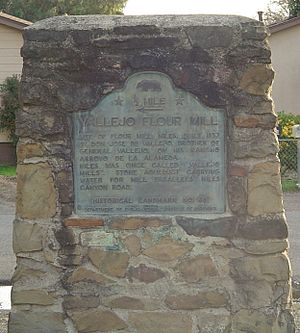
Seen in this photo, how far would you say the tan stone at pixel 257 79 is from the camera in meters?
4.83

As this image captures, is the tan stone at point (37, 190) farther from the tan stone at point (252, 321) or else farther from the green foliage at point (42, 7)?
the green foliage at point (42, 7)

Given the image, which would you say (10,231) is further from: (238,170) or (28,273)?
(238,170)

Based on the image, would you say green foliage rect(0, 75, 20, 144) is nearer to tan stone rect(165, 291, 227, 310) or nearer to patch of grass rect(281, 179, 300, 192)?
patch of grass rect(281, 179, 300, 192)

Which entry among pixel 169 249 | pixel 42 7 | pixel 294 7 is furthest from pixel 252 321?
pixel 42 7

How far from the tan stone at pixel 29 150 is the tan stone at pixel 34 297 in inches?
36.5

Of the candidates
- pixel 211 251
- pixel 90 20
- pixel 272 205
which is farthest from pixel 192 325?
pixel 90 20

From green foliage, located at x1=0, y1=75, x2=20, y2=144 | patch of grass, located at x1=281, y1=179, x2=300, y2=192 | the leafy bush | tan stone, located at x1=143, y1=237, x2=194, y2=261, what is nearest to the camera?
tan stone, located at x1=143, y1=237, x2=194, y2=261

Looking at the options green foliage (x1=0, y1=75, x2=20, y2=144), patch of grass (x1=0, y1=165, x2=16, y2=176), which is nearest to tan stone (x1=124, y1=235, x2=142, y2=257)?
patch of grass (x1=0, y1=165, x2=16, y2=176)

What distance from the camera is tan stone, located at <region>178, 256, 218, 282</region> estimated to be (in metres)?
4.94

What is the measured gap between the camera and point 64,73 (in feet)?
16.2

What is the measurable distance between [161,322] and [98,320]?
1.43 ft

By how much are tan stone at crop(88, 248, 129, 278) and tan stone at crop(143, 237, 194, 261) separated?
0.63 feet

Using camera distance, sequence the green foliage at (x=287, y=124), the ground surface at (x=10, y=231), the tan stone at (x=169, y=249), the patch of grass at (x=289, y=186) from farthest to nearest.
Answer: the green foliage at (x=287, y=124), the patch of grass at (x=289, y=186), the ground surface at (x=10, y=231), the tan stone at (x=169, y=249)

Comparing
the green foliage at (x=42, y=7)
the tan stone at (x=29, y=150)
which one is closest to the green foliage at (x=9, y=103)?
the green foliage at (x=42, y=7)
